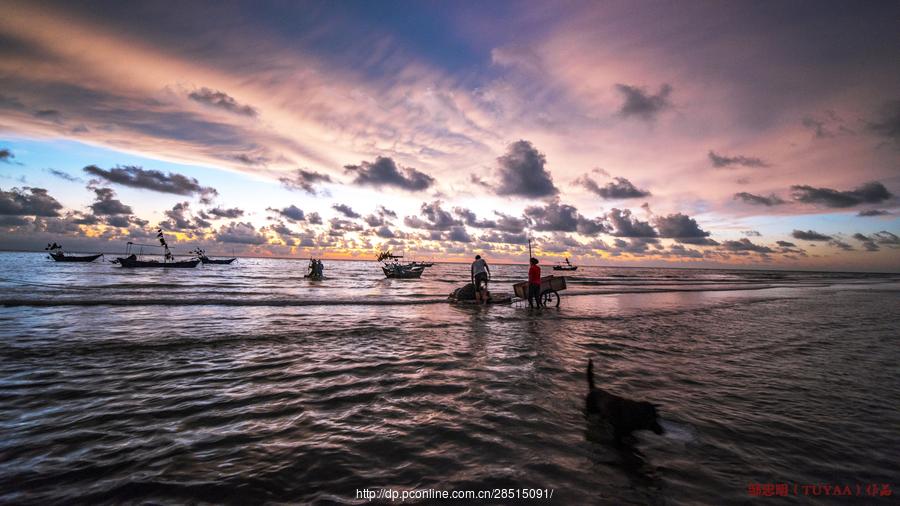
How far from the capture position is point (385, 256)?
286 feet

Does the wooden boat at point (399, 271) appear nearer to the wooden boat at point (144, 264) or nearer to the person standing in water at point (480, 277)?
the person standing in water at point (480, 277)

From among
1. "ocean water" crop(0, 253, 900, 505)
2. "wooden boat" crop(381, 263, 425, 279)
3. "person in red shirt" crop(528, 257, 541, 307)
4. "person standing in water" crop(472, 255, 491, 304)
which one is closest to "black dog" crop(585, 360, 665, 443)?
"ocean water" crop(0, 253, 900, 505)

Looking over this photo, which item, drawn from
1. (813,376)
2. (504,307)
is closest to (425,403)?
(813,376)

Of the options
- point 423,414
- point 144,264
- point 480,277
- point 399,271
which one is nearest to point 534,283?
point 480,277

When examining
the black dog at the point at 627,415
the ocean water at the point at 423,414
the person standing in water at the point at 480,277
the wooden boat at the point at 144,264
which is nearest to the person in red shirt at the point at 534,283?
the person standing in water at the point at 480,277

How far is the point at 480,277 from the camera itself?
21797mm

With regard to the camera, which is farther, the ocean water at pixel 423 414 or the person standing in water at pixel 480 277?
the person standing in water at pixel 480 277

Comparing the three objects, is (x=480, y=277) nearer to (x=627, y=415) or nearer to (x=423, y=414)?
(x=423, y=414)

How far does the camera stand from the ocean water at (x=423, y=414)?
391 centimetres

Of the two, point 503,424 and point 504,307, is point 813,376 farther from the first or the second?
point 504,307

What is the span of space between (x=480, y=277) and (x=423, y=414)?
16.2m

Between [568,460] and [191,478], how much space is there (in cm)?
438

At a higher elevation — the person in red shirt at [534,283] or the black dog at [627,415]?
the person in red shirt at [534,283]

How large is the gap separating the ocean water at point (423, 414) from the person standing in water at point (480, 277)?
27.2 ft
